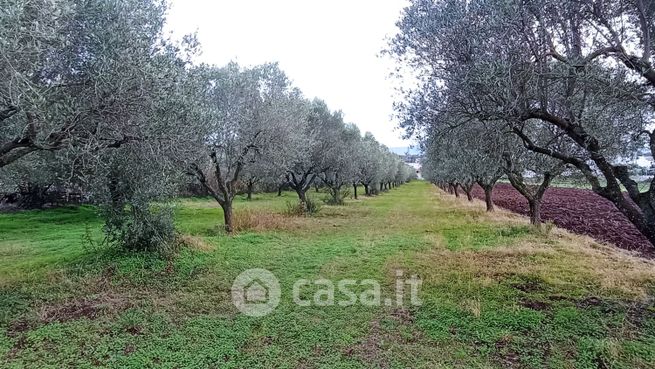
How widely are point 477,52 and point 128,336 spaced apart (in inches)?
307

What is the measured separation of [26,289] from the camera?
8961 millimetres

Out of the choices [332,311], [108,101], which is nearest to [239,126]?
[108,101]

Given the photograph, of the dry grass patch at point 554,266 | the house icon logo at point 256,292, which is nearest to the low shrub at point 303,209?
the dry grass patch at point 554,266

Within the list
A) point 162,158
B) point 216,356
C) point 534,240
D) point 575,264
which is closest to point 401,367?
point 216,356

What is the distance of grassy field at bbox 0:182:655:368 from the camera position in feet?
19.1

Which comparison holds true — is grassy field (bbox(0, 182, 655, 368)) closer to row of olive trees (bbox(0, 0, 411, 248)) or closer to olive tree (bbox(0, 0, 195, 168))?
row of olive trees (bbox(0, 0, 411, 248))

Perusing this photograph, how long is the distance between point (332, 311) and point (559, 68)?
6.09 metres

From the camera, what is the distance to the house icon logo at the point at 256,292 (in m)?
7.80

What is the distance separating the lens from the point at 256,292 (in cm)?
893

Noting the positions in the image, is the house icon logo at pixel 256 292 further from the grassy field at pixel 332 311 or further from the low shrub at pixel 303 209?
the low shrub at pixel 303 209

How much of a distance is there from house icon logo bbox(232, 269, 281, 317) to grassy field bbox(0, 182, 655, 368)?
21cm

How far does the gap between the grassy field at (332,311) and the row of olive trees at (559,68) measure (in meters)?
2.65

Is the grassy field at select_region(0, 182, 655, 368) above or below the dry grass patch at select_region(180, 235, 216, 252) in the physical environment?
below

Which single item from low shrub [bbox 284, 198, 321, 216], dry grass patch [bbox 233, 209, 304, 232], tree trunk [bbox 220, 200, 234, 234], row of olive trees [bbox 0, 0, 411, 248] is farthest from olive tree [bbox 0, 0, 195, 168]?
low shrub [bbox 284, 198, 321, 216]
